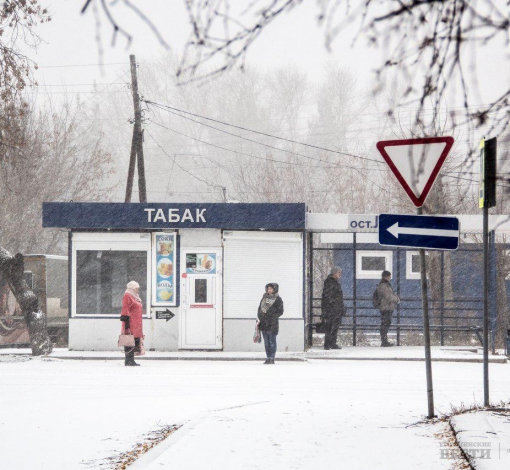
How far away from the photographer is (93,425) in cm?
948

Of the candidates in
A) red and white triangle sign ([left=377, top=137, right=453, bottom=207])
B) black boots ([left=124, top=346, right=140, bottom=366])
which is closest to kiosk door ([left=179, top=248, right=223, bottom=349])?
black boots ([left=124, top=346, right=140, bottom=366])

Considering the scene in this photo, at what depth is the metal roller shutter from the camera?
2031cm

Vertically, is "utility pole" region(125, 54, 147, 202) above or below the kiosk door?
above

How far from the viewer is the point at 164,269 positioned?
20.5 meters

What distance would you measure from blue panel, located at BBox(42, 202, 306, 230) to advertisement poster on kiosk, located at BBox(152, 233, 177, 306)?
1.60ft

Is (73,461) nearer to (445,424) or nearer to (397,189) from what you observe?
(445,424)

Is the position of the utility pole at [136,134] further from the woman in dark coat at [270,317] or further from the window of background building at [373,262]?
the woman in dark coat at [270,317]

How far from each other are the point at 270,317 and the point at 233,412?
8078 mm

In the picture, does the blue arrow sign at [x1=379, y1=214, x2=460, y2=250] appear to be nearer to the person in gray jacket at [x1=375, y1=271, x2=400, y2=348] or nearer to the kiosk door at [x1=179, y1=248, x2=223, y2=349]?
the kiosk door at [x1=179, y1=248, x2=223, y2=349]

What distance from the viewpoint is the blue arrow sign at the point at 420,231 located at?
8.61 metres

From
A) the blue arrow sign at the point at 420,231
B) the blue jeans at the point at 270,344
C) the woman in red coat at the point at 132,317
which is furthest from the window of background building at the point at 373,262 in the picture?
the blue arrow sign at the point at 420,231

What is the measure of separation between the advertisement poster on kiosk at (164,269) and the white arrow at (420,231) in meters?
12.0

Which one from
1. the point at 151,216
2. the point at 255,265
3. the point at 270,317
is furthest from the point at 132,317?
the point at 255,265

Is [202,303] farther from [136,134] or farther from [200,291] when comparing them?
[136,134]
